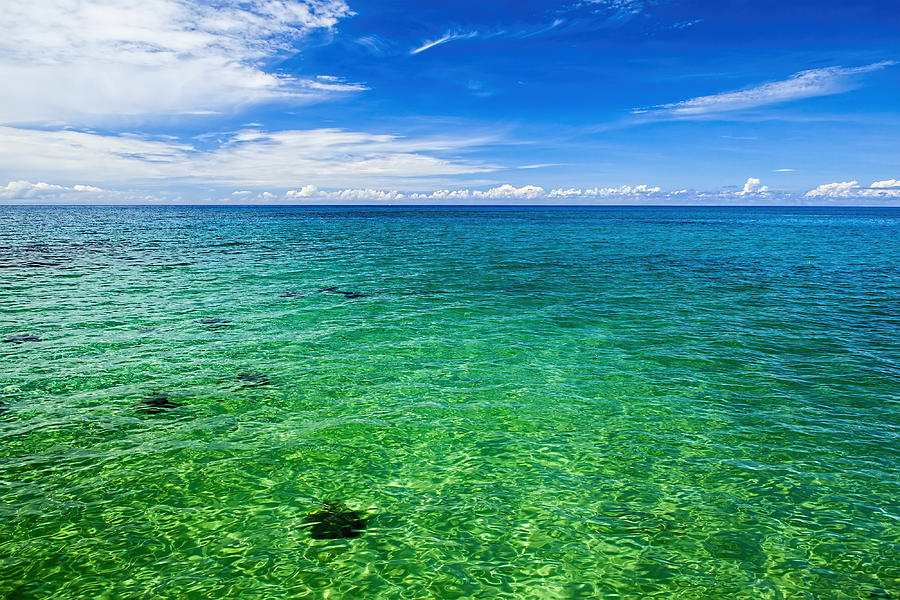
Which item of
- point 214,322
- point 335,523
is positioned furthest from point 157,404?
point 214,322

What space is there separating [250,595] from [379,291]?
24310 mm

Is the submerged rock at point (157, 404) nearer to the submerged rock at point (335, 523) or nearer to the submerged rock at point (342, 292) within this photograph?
the submerged rock at point (335, 523)

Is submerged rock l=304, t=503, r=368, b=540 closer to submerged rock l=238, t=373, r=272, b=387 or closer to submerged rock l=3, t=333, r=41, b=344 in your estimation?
submerged rock l=238, t=373, r=272, b=387

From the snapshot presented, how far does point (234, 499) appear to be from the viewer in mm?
9570

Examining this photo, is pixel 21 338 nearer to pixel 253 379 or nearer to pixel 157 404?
pixel 157 404

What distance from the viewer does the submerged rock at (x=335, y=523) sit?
8.67 meters

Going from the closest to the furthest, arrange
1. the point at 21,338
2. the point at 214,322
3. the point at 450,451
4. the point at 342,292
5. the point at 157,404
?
the point at 450,451 < the point at 157,404 < the point at 21,338 < the point at 214,322 < the point at 342,292

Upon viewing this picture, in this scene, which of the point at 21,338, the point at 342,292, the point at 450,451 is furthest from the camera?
the point at 342,292

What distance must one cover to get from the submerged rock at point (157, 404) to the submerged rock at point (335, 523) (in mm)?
6818

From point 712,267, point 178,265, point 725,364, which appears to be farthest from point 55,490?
point 712,267

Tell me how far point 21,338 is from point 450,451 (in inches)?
744

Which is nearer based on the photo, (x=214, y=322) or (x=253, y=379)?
(x=253, y=379)

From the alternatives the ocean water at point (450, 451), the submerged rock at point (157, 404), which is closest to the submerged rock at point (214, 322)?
the ocean water at point (450, 451)

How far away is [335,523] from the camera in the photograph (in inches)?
354
